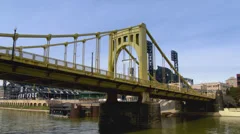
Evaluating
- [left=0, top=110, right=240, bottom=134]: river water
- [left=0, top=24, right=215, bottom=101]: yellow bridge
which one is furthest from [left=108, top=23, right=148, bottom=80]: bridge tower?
[left=0, top=110, right=240, bottom=134]: river water

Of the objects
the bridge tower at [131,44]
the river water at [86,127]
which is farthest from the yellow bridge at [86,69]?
the river water at [86,127]

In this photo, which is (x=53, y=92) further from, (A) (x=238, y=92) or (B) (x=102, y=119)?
(B) (x=102, y=119)

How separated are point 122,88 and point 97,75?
9.41m

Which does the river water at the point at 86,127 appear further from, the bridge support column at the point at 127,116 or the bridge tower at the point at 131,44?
the bridge tower at the point at 131,44

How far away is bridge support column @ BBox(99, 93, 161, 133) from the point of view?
46.8 meters

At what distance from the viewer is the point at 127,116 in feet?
166

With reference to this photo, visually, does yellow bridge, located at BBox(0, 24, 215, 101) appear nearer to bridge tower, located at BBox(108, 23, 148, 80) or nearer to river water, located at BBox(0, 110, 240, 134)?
bridge tower, located at BBox(108, 23, 148, 80)

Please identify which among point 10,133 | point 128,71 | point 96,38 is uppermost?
point 96,38

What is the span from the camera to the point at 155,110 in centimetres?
4722

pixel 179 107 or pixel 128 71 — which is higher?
pixel 128 71

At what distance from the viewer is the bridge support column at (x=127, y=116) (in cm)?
4681

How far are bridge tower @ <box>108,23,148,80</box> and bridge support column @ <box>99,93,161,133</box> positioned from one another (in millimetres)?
5874

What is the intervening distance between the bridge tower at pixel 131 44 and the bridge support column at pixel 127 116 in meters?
5.87

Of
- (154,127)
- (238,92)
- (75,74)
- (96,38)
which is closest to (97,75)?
(75,74)
